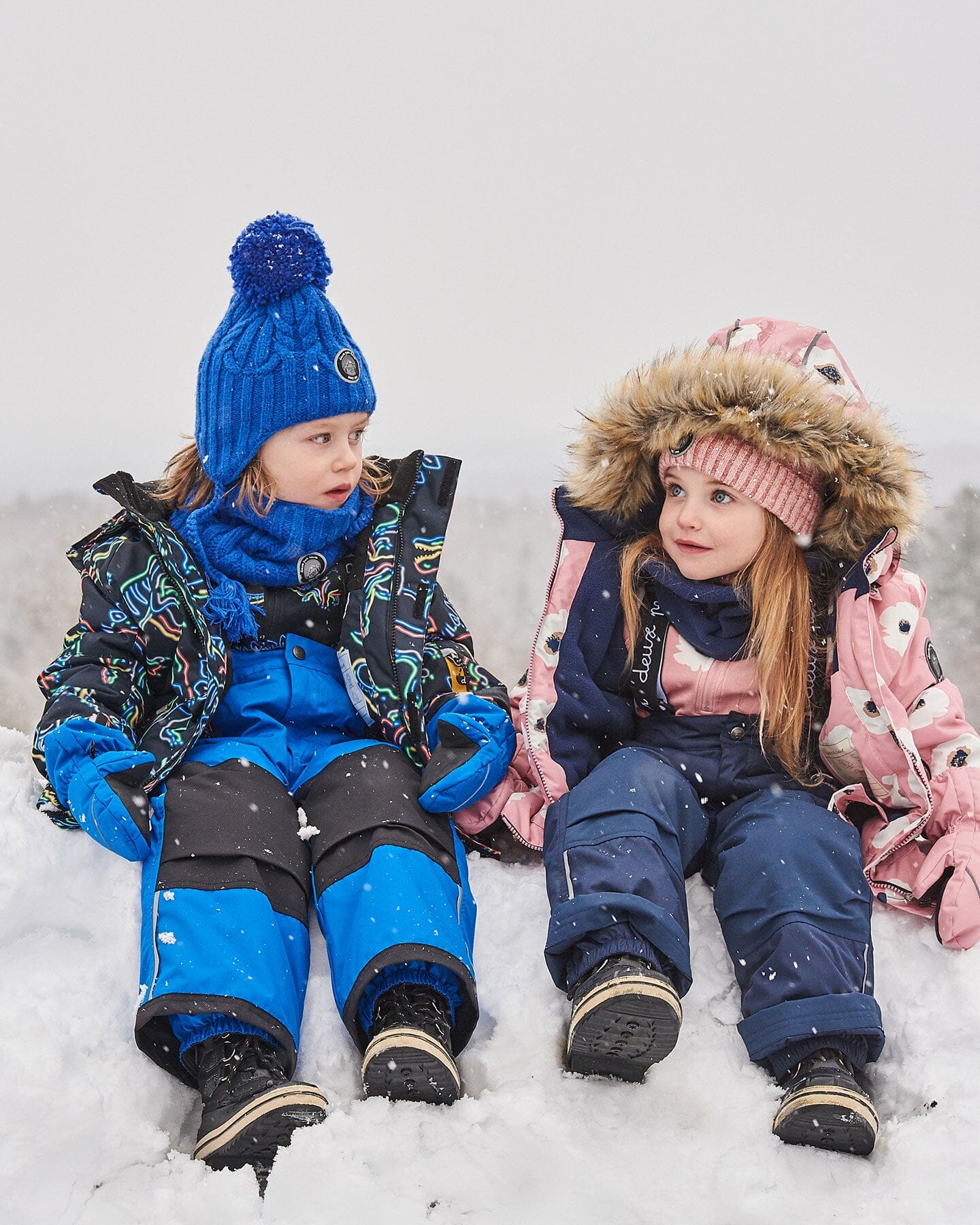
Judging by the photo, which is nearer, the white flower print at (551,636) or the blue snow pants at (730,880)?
the blue snow pants at (730,880)

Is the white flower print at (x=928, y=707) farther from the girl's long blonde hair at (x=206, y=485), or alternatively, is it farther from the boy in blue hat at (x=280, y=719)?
the girl's long blonde hair at (x=206, y=485)

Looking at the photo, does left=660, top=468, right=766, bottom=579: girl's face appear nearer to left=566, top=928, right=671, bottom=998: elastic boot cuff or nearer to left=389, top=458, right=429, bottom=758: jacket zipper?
left=389, top=458, right=429, bottom=758: jacket zipper

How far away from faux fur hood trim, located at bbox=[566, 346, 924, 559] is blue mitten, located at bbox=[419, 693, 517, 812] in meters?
0.66

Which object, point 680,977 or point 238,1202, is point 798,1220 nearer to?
point 680,977

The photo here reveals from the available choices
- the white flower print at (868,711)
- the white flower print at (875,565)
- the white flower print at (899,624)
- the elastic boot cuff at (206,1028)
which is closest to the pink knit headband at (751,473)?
the white flower print at (875,565)

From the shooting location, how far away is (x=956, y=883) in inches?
79.7

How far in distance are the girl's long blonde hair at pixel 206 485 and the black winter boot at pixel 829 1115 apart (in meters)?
1.54

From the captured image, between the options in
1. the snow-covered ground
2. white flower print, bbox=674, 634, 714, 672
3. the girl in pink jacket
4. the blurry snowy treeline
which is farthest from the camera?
the blurry snowy treeline

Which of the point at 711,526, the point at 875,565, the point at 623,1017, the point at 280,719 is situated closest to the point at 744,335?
the point at 711,526

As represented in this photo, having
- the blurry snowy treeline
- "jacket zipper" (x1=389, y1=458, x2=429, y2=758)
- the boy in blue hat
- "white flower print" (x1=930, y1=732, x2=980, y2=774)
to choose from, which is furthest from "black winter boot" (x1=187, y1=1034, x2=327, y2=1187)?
the blurry snowy treeline

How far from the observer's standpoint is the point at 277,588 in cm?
237

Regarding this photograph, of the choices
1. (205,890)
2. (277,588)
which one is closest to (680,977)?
(205,890)

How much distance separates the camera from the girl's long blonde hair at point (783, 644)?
7.39ft

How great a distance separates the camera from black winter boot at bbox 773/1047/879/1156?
164cm
